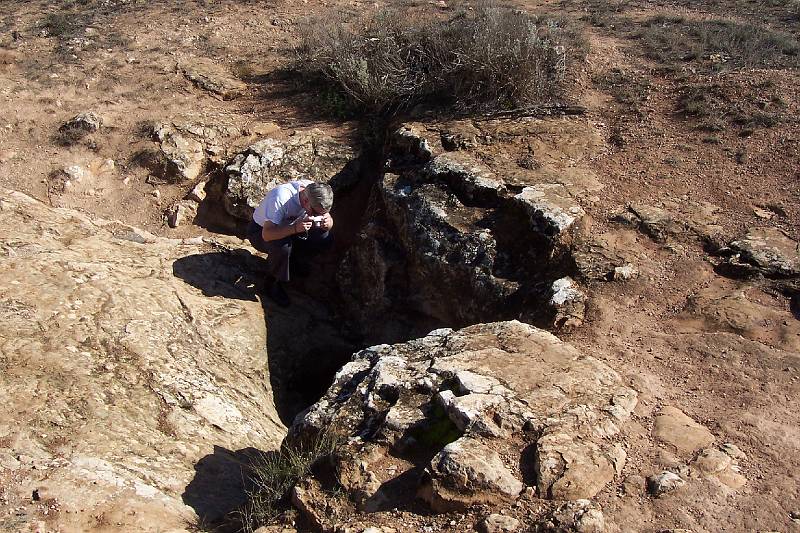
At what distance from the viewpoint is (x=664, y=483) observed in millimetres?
A: 2822

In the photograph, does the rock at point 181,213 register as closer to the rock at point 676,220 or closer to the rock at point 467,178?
the rock at point 467,178

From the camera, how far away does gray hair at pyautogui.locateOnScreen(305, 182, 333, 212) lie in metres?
4.97

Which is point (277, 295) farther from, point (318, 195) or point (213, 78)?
point (213, 78)

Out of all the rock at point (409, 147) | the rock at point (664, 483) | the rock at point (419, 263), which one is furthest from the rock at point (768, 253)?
the rock at point (409, 147)

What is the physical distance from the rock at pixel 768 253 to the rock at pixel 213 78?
5128 millimetres

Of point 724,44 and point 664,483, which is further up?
point 724,44

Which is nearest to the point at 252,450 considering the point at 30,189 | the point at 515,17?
the point at 30,189

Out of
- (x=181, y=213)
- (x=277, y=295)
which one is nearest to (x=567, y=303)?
(x=277, y=295)

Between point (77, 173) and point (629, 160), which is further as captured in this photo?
point (77, 173)

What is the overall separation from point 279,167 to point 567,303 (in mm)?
3185

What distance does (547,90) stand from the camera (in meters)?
6.55

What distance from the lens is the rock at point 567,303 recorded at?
4.13m

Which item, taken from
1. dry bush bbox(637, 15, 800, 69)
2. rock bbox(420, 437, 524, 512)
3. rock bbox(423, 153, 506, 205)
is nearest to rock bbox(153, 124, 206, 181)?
rock bbox(423, 153, 506, 205)

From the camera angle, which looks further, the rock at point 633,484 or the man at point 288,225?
the man at point 288,225
